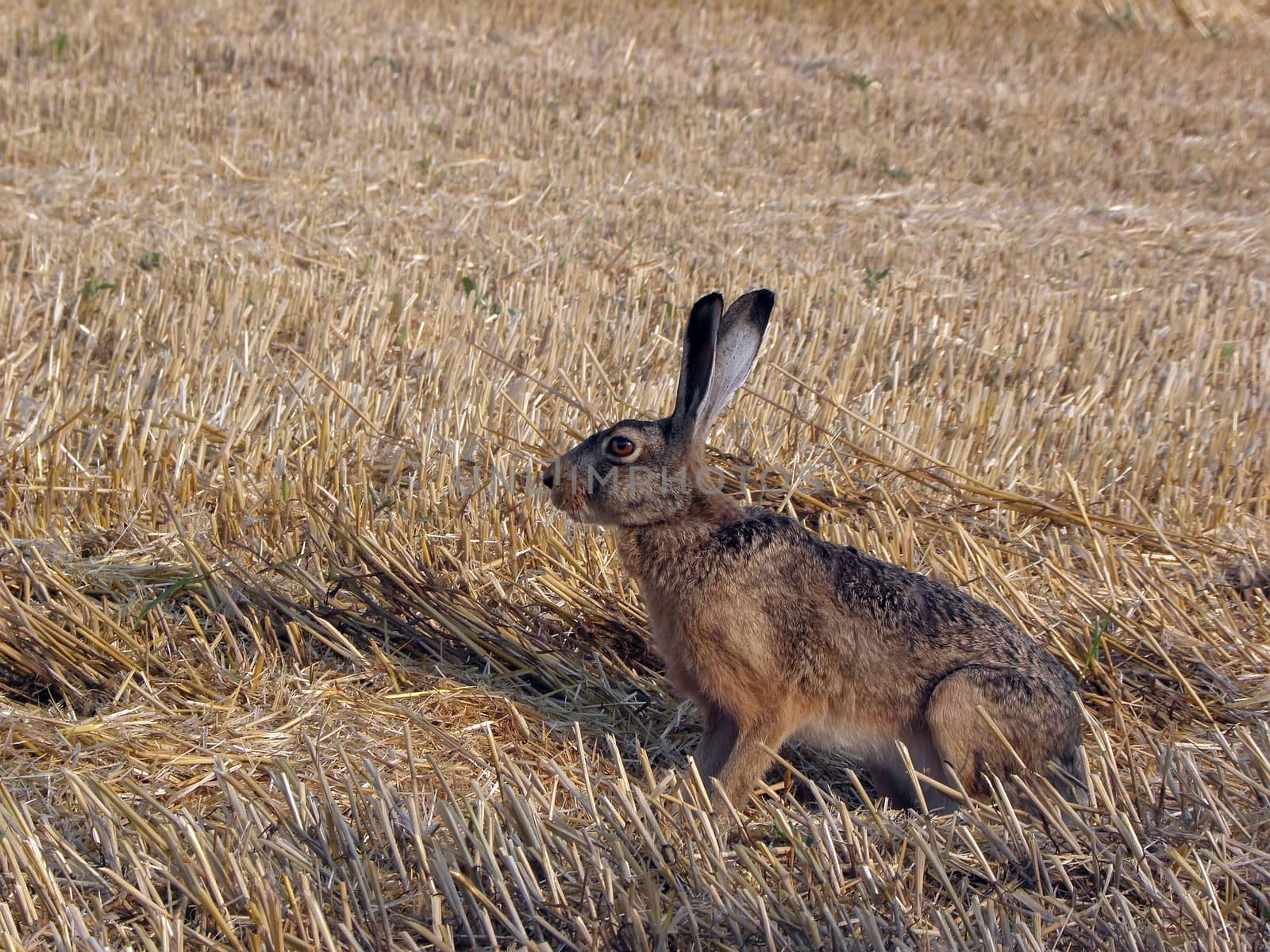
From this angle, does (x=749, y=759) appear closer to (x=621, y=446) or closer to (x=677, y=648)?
(x=677, y=648)

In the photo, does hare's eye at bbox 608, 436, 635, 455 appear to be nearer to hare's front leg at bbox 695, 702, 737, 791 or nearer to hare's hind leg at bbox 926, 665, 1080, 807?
hare's front leg at bbox 695, 702, 737, 791

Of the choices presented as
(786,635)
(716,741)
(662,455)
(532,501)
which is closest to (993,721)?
(786,635)

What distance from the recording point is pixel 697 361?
3564mm

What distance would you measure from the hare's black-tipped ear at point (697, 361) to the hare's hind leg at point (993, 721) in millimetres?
1023

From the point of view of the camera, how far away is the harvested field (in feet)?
9.22

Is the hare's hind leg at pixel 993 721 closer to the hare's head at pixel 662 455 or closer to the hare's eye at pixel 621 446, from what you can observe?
the hare's head at pixel 662 455

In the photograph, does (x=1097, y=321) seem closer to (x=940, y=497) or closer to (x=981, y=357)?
(x=981, y=357)

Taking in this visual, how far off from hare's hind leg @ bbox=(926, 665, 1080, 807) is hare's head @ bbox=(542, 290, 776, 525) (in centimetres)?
94

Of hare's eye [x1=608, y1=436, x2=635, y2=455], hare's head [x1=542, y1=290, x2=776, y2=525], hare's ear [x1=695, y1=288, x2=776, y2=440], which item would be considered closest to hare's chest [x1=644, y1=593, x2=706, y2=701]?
hare's head [x1=542, y1=290, x2=776, y2=525]

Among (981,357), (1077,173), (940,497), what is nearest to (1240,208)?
(1077,173)

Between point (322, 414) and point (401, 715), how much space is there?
6.48ft

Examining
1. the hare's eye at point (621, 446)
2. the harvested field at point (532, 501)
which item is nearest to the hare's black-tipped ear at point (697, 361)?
the hare's eye at point (621, 446)

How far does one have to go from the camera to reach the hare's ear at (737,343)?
3.52m

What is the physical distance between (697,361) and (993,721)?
1248 millimetres
